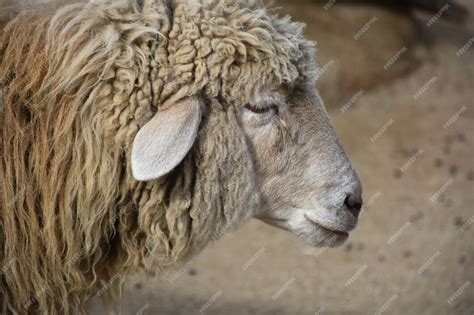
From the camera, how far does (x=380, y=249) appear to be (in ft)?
24.1

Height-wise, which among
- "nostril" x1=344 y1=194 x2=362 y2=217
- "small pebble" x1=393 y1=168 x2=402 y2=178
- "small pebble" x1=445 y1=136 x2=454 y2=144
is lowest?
"small pebble" x1=393 y1=168 x2=402 y2=178

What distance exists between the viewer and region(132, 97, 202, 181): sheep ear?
3.59 meters

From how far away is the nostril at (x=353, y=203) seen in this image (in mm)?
4160

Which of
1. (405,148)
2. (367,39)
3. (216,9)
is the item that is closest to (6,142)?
(216,9)

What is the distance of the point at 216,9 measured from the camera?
3891 mm

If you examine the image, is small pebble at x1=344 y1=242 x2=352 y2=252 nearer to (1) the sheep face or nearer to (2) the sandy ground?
(2) the sandy ground

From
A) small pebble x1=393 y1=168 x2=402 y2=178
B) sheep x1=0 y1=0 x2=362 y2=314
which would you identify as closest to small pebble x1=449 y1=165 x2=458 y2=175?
small pebble x1=393 y1=168 x2=402 y2=178

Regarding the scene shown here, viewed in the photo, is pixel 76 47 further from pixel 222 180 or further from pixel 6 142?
pixel 222 180

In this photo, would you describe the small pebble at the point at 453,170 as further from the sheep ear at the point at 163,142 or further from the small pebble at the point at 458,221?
the sheep ear at the point at 163,142

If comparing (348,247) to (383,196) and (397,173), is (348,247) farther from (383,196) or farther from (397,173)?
(397,173)

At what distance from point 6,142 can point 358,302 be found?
3461 mm

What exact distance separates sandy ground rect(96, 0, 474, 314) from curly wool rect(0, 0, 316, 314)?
1.94ft

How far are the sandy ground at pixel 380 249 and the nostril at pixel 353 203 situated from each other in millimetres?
517

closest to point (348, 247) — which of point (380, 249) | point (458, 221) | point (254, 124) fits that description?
point (380, 249)
